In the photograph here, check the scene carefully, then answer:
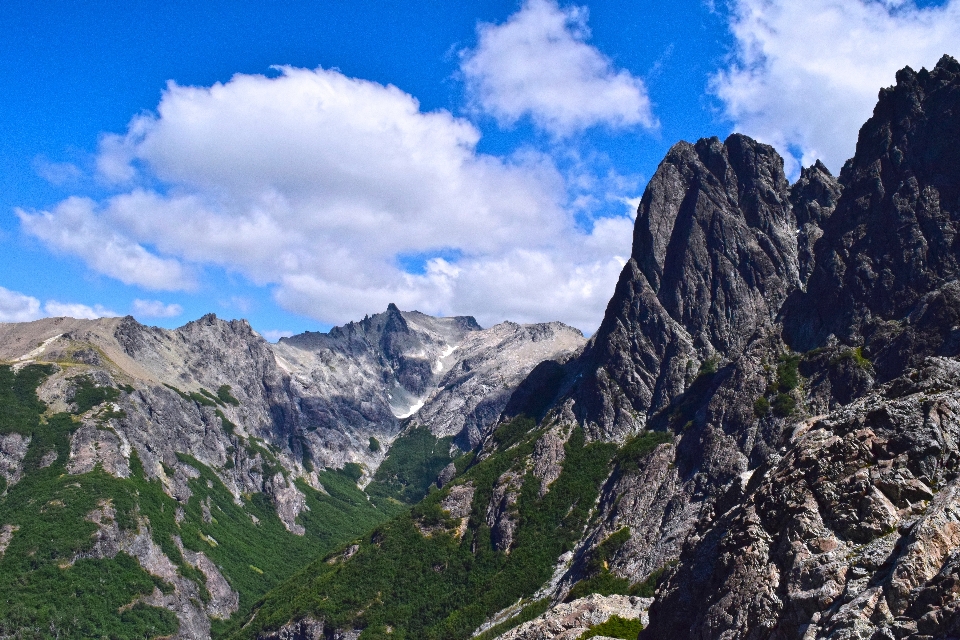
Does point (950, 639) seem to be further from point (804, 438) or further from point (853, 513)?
point (804, 438)

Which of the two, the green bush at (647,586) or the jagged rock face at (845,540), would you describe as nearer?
the jagged rock face at (845,540)

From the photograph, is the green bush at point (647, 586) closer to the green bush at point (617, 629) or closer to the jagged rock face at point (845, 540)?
the green bush at point (617, 629)

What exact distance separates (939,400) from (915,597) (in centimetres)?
2058

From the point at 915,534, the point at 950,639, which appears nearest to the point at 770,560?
the point at 915,534

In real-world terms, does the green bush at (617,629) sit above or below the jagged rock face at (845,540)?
below

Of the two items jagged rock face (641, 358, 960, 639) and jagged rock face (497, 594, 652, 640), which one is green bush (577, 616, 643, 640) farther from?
jagged rock face (641, 358, 960, 639)

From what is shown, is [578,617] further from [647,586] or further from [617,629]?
[647,586]

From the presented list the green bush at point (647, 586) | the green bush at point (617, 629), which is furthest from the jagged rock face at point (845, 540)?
the green bush at point (647, 586)

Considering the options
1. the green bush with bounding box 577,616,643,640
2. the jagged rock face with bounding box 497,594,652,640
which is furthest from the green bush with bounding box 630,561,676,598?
the green bush with bounding box 577,616,643,640

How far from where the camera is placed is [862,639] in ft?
113

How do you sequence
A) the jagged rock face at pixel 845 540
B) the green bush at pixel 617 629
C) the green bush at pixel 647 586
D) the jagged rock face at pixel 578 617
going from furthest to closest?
the green bush at pixel 647 586 < the jagged rock face at pixel 578 617 < the green bush at pixel 617 629 < the jagged rock face at pixel 845 540

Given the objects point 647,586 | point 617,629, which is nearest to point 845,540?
point 617,629

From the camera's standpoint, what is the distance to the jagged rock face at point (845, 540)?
35.7 metres

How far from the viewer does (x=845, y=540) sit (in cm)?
4422
